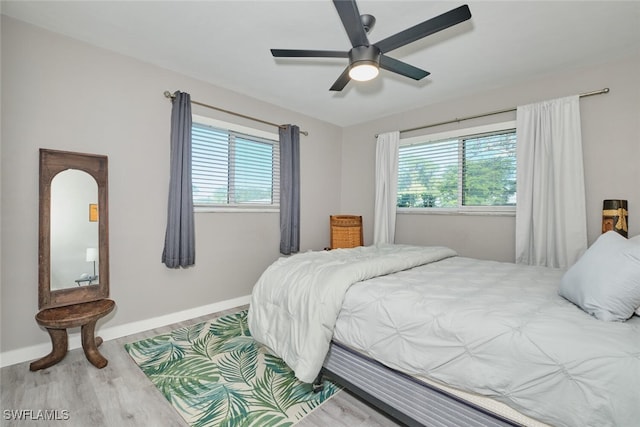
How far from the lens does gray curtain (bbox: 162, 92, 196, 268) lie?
279 centimetres

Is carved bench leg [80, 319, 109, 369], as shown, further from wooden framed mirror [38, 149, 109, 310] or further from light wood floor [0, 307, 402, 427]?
wooden framed mirror [38, 149, 109, 310]

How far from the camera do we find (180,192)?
9.27 ft

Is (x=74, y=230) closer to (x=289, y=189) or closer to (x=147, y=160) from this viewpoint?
(x=147, y=160)

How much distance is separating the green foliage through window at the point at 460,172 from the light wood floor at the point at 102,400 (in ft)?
8.82

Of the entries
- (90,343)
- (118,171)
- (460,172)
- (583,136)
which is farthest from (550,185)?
(90,343)

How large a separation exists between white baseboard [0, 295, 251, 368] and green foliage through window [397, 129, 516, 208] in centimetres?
265

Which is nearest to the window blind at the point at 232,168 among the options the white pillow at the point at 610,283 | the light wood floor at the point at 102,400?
the light wood floor at the point at 102,400

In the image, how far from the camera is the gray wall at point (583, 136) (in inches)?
99.7

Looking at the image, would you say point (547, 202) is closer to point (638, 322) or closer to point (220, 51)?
point (638, 322)

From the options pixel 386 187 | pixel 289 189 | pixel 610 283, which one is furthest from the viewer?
pixel 386 187

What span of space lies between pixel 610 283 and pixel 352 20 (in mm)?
1767

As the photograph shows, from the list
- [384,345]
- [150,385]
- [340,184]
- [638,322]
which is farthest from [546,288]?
[340,184]

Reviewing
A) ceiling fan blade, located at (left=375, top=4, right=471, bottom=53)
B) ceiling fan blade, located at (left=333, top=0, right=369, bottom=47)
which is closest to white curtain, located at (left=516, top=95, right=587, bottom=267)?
ceiling fan blade, located at (left=375, top=4, right=471, bottom=53)

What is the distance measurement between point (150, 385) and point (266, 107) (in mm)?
Result: 3080
